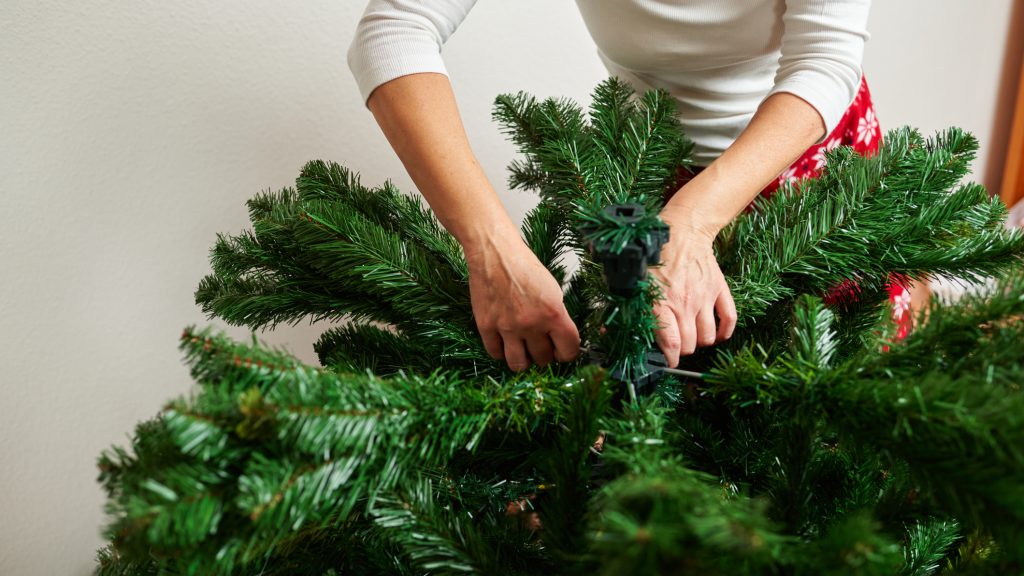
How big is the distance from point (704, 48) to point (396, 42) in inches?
15.1

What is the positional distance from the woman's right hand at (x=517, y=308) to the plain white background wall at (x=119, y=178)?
0.60 metres

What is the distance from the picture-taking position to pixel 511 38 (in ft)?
3.72

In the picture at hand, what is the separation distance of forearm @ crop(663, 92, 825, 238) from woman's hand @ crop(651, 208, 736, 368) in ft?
0.07

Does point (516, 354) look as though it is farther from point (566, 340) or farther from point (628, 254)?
point (628, 254)

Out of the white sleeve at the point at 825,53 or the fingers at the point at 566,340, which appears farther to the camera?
the white sleeve at the point at 825,53

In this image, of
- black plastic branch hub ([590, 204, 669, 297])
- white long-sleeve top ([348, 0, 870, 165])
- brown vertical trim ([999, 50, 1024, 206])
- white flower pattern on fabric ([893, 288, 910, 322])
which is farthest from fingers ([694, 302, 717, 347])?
brown vertical trim ([999, 50, 1024, 206])

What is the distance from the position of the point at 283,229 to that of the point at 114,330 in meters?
0.49

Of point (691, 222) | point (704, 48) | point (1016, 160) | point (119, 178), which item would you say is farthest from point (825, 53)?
point (1016, 160)

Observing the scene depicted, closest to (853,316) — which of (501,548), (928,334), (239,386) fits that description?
(928,334)

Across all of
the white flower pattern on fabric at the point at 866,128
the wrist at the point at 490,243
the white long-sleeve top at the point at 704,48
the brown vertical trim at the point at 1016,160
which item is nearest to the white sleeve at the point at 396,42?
the white long-sleeve top at the point at 704,48

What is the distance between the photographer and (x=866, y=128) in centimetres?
83

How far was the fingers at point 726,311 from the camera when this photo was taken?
1.50 feet

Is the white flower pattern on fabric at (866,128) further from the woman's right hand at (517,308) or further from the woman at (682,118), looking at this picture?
the woman's right hand at (517,308)

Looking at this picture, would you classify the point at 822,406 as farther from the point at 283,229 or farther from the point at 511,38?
the point at 511,38
